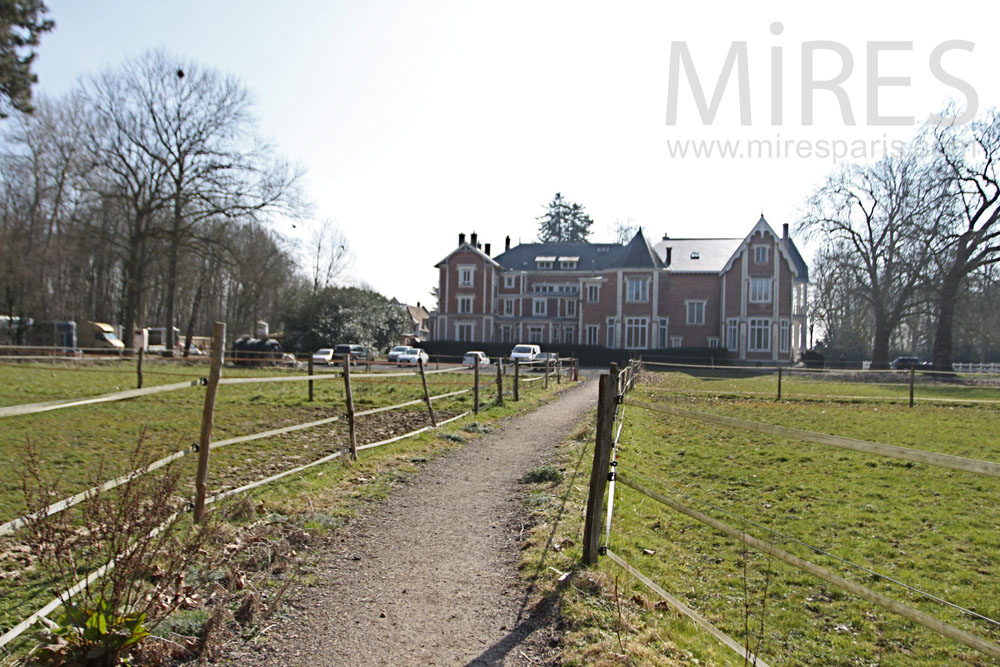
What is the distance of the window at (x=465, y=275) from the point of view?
61.6 m

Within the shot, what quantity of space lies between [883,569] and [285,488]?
6013mm

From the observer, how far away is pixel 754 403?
1955 centimetres

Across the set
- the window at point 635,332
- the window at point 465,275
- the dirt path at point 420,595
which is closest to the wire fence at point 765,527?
the dirt path at point 420,595

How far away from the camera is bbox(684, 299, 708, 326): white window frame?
176ft

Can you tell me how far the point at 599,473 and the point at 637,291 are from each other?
4972cm

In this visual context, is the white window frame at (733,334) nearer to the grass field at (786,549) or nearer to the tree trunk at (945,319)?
the tree trunk at (945,319)

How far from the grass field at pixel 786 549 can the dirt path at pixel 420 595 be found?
0.39 metres

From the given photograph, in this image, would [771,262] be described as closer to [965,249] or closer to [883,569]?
[965,249]

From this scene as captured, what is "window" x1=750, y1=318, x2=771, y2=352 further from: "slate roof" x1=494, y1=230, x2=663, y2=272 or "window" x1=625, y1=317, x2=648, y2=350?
"slate roof" x1=494, y1=230, x2=663, y2=272

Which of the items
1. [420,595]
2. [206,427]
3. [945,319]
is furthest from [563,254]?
[420,595]

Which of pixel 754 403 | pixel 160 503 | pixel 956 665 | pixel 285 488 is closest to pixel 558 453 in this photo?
pixel 285 488

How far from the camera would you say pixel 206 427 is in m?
6.20

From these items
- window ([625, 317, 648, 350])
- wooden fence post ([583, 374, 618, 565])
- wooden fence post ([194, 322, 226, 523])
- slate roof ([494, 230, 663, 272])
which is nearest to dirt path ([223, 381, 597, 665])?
wooden fence post ([583, 374, 618, 565])

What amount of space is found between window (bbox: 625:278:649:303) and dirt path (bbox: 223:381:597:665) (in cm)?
4688
